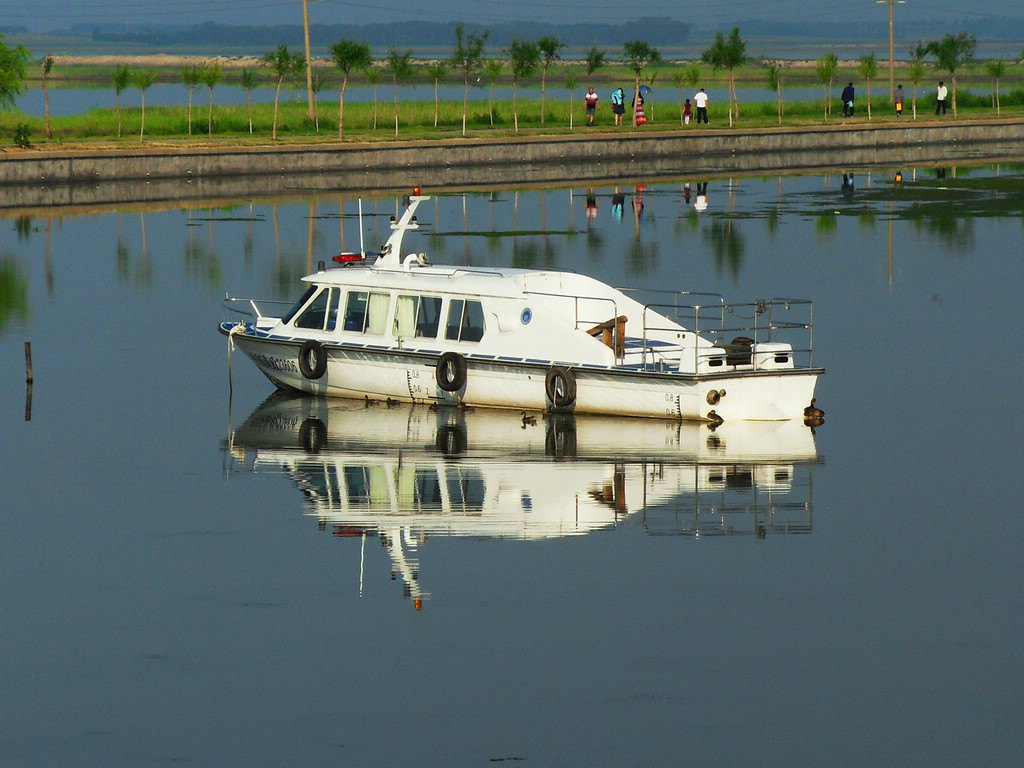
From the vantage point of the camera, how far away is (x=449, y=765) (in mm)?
12180

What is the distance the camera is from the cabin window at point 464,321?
23703mm

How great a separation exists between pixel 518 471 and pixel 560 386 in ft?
7.49

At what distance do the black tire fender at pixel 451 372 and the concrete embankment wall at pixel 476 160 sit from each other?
1292 inches

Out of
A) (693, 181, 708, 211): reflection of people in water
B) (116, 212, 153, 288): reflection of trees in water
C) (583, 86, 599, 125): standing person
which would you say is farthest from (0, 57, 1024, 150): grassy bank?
(116, 212, 153, 288): reflection of trees in water

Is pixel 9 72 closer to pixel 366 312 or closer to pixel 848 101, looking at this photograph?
pixel 848 101

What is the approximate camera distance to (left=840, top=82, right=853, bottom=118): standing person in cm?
7912

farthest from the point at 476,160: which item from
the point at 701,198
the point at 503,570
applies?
the point at 503,570

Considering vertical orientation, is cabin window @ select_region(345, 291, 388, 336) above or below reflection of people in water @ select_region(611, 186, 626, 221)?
below

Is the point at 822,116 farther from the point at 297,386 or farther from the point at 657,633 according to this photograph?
the point at 657,633

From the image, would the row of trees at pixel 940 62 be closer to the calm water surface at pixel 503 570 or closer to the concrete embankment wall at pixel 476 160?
the concrete embankment wall at pixel 476 160

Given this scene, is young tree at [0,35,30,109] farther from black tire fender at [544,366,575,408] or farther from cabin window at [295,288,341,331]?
black tire fender at [544,366,575,408]

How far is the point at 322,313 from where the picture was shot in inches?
997

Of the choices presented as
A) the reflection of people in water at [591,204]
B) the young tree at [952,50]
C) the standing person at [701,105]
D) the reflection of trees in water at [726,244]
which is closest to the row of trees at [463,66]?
the young tree at [952,50]

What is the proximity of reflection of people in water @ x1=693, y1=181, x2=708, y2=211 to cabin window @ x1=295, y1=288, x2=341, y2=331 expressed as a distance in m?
28.7
